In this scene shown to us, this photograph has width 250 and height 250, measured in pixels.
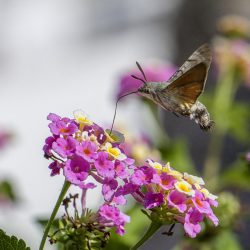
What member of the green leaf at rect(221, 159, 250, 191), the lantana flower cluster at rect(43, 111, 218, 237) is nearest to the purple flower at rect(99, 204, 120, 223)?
the lantana flower cluster at rect(43, 111, 218, 237)

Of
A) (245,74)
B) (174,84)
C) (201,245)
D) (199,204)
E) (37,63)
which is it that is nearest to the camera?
(199,204)

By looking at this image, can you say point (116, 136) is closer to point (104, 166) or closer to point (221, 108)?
point (104, 166)

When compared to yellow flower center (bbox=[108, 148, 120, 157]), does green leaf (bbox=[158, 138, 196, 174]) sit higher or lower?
lower

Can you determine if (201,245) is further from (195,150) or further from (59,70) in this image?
(59,70)

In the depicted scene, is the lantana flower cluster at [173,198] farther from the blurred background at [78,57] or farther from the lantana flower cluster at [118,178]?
the blurred background at [78,57]

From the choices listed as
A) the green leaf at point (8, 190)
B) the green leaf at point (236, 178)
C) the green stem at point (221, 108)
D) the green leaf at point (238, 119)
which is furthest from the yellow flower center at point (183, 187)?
the green leaf at point (8, 190)

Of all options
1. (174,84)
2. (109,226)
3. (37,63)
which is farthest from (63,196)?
(37,63)

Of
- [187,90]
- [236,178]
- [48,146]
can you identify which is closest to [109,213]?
[48,146]

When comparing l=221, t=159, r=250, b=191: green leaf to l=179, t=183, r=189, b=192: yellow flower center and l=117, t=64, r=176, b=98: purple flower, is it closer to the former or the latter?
l=117, t=64, r=176, b=98: purple flower
